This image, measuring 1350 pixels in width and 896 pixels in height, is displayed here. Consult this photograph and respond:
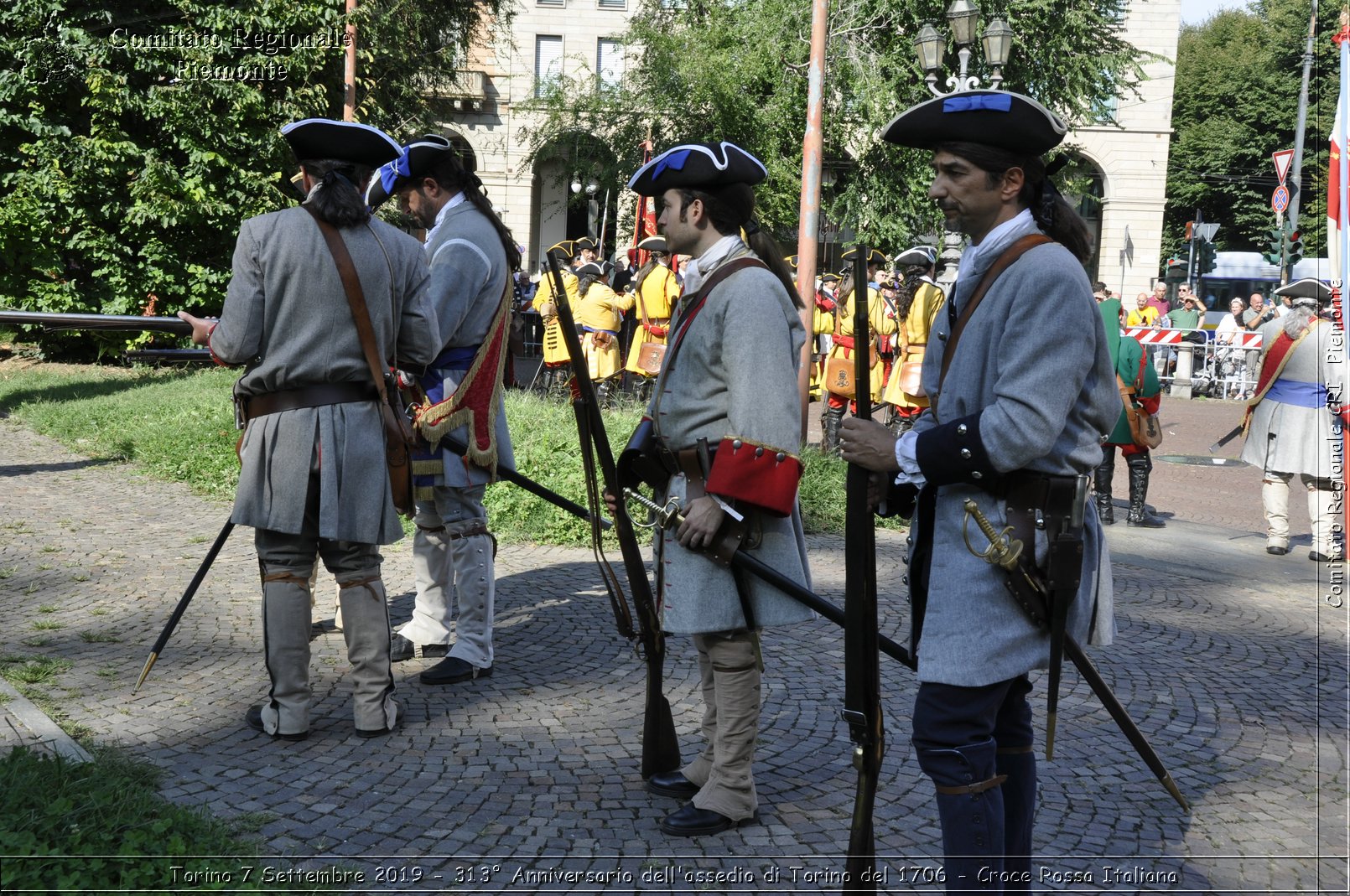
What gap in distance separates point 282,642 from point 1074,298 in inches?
116

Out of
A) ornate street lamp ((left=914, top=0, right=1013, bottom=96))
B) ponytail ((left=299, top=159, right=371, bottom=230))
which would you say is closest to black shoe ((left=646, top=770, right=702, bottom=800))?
ponytail ((left=299, top=159, right=371, bottom=230))

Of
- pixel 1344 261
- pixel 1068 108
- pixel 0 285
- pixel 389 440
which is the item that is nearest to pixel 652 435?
pixel 389 440

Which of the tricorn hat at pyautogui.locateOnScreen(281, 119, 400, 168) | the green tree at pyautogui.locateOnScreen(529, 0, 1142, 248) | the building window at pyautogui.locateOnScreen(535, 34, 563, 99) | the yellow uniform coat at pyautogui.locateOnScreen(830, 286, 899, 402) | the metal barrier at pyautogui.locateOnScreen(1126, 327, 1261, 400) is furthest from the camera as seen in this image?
the building window at pyautogui.locateOnScreen(535, 34, 563, 99)

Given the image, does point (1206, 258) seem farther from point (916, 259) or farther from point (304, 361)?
point (304, 361)

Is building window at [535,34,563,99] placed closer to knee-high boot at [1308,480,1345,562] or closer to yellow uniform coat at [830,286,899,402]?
yellow uniform coat at [830,286,899,402]

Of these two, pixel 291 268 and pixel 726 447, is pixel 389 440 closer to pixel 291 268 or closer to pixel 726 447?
pixel 291 268

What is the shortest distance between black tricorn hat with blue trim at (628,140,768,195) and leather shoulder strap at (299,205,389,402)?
3.61ft

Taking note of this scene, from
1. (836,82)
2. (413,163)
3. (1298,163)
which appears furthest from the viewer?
(836,82)

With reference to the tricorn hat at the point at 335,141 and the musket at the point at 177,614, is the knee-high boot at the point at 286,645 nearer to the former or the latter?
the musket at the point at 177,614

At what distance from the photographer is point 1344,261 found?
4555 millimetres

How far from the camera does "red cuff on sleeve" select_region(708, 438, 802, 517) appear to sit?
3482 millimetres

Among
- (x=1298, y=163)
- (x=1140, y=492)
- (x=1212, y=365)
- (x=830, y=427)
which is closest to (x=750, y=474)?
(x=1140, y=492)

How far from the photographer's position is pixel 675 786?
4.03 m

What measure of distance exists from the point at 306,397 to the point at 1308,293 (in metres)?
7.73
